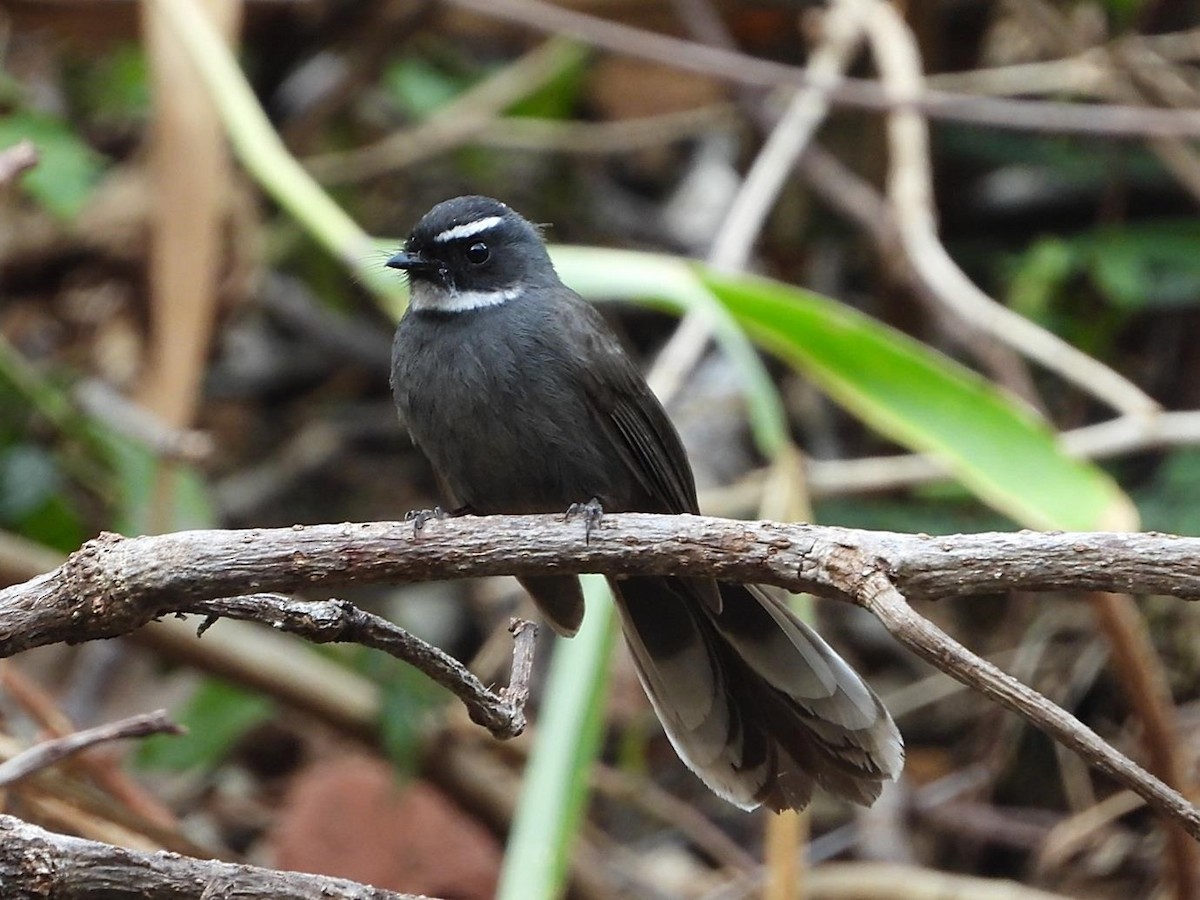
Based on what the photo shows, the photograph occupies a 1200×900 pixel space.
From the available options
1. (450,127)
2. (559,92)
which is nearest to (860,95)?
(559,92)

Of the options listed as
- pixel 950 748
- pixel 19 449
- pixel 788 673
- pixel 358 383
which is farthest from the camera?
pixel 358 383

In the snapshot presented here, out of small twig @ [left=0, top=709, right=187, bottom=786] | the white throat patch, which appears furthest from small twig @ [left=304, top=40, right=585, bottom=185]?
small twig @ [left=0, top=709, right=187, bottom=786]

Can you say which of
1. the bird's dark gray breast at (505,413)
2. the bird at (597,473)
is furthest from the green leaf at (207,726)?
the bird's dark gray breast at (505,413)

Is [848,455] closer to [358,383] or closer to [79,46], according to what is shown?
[358,383]

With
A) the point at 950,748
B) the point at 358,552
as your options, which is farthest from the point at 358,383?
the point at 358,552

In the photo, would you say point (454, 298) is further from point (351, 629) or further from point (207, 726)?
point (207, 726)

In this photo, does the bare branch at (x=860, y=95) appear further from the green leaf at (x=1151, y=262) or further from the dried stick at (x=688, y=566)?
the dried stick at (x=688, y=566)
